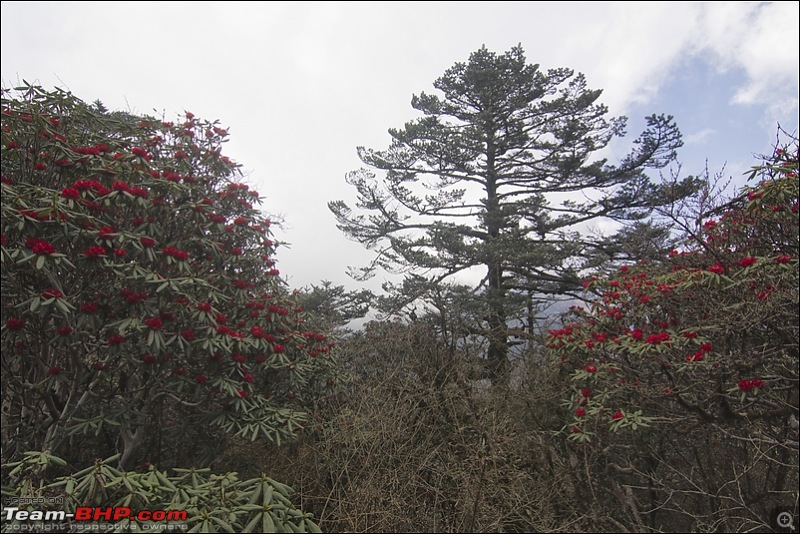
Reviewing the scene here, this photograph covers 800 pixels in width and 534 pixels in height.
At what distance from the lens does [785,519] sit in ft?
11.1

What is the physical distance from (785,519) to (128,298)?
5.37m

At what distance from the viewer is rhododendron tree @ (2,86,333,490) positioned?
2.96m

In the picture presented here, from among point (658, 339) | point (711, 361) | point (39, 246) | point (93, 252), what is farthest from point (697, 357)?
point (39, 246)

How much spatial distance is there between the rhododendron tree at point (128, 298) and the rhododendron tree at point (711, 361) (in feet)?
9.81

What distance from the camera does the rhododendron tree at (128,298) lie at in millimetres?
2955

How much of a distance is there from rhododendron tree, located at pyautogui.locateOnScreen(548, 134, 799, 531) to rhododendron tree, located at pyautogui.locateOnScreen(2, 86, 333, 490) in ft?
9.81

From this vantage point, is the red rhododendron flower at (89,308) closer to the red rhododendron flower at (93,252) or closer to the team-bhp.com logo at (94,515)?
the red rhododendron flower at (93,252)

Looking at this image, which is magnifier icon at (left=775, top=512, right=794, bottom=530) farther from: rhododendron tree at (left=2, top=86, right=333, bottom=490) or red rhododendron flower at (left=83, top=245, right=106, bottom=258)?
red rhododendron flower at (left=83, top=245, right=106, bottom=258)

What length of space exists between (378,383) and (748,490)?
362cm

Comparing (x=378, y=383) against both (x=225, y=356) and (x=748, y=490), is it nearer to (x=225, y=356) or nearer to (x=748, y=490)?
(x=225, y=356)

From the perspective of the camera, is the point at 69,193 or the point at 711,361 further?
the point at 711,361

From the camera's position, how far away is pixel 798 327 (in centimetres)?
311

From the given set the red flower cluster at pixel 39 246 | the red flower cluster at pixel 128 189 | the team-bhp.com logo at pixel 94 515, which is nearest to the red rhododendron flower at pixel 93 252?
the red flower cluster at pixel 39 246

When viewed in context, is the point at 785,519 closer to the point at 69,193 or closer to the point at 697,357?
the point at 697,357
